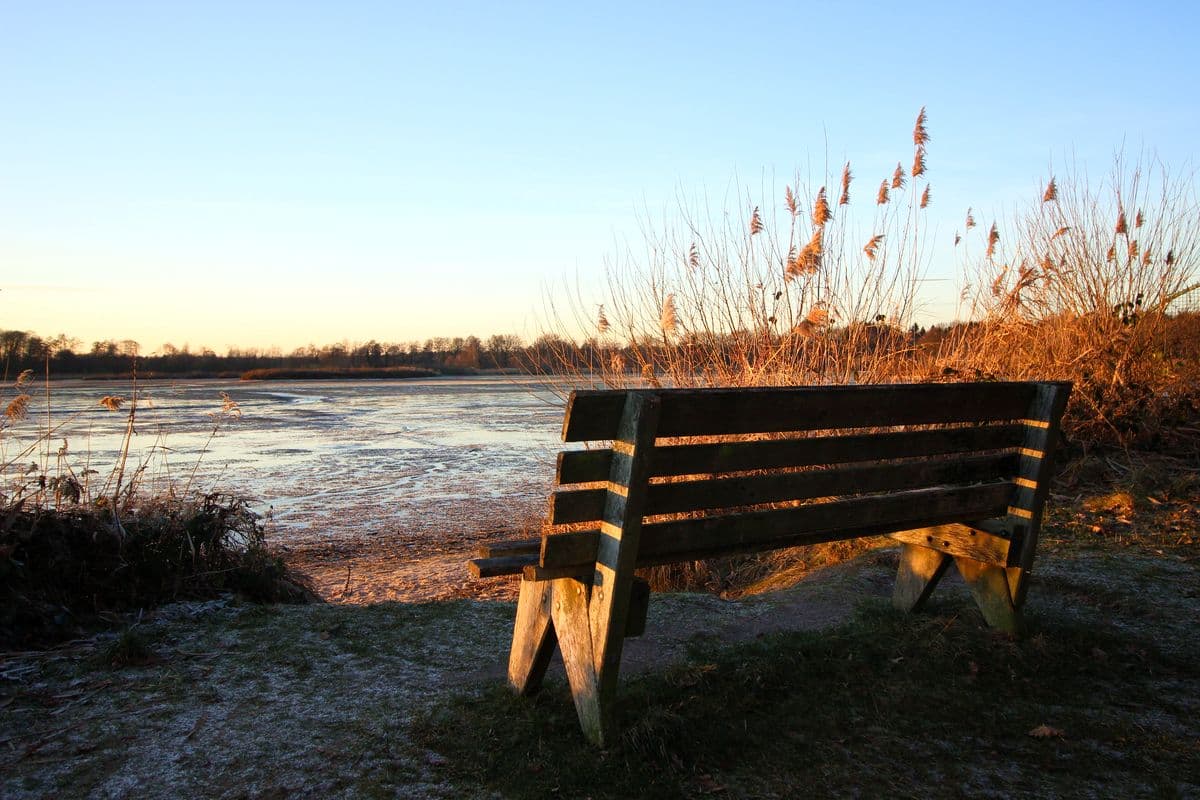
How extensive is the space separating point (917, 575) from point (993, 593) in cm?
38

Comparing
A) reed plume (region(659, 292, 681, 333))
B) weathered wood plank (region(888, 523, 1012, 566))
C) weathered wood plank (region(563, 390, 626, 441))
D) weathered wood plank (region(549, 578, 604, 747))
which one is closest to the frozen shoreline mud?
reed plume (region(659, 292, 681, 333))

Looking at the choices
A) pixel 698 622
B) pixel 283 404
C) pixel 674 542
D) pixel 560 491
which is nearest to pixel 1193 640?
pixel 698 622

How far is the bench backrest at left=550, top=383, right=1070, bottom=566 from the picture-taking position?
2850mm

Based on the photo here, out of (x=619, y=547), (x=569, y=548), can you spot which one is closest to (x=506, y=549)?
(x=569, y=548)

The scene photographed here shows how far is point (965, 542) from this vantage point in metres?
4.15

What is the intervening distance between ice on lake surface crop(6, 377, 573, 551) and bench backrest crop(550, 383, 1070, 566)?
3.15 meters

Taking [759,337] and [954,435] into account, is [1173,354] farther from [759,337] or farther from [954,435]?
[954,435]

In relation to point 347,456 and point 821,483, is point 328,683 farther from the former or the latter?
point 347,456

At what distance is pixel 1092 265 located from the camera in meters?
9.20

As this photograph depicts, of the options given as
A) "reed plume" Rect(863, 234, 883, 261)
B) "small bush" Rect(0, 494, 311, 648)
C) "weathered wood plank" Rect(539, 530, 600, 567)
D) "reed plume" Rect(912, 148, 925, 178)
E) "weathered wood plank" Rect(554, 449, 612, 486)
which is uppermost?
"reed plume" Rect(912, 148, 925, 178)

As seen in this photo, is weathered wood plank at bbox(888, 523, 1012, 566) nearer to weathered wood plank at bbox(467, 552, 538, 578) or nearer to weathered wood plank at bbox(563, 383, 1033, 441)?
weathered wood plank at bbox(563, 383, 1033, 441)

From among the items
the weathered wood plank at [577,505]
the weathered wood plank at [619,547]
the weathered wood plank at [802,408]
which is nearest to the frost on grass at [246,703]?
the weathered wood plank at [619,547]

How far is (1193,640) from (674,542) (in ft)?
9.91

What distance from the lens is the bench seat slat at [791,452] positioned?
288cm
